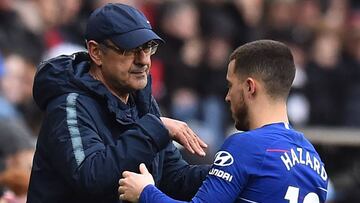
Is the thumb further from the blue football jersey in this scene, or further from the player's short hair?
the player's short hair

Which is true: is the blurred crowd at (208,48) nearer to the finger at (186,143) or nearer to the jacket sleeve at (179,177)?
the jacket sleeve at (179,177)

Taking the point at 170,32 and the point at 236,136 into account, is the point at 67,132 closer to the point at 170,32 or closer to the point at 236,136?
the point at 236,136

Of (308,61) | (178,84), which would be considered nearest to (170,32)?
(178,84)

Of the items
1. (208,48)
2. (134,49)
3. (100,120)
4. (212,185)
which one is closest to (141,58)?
(134,49)

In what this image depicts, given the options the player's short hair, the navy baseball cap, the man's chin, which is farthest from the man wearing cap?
the player's short hair

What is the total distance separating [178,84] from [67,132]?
26.7 feet

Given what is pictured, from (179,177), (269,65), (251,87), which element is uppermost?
(269,65)

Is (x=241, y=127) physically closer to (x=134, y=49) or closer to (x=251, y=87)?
(x=251, y=87)

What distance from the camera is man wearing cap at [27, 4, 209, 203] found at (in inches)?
207

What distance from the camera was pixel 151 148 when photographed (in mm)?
5309

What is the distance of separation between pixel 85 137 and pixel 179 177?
804 millimetres

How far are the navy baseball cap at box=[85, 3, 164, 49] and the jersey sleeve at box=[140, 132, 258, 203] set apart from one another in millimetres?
654

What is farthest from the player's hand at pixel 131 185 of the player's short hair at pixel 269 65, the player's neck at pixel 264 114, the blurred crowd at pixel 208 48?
the blurred crowd at pixel 208 48

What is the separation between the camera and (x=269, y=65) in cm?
541
